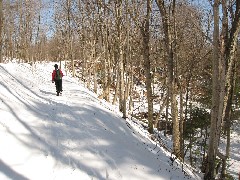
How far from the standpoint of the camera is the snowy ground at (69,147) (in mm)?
6820

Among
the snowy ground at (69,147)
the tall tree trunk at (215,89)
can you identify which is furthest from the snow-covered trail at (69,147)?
the tall tree trunk at (215,89)

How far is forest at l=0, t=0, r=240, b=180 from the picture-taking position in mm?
9375

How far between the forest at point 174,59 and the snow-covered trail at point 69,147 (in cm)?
→ 215

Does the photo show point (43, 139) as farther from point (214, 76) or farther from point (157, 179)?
point (214, 76)

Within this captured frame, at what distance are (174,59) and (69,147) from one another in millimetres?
10821

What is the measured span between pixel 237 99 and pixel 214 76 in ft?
64.3

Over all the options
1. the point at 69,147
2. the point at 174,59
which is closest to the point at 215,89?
the point at 69,147

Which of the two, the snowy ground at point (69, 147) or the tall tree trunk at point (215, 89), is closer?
the snowy ground at point (69, 147)

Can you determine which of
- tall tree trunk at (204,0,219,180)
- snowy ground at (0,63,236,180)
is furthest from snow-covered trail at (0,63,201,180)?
tall tree trunk at (204,0,219,180)

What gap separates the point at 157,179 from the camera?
8266 mm

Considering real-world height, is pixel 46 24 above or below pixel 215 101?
above

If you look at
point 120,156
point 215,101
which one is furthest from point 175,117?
point 120,156

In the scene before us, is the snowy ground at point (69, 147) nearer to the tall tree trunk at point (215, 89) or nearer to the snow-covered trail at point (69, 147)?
the snow-covered trail at point (69, 147)

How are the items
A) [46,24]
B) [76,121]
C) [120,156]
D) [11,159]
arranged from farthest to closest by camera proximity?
[46,24]
[76,121]
[120,156]
[11,159]
